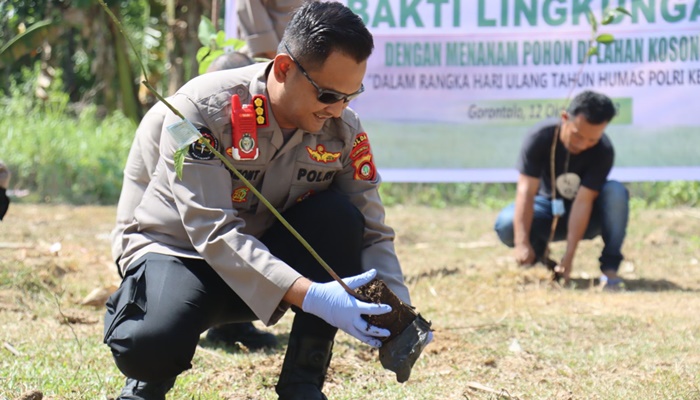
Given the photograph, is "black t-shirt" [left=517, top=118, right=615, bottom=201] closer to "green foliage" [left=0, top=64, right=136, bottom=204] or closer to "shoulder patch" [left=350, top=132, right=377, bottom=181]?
"shoulder patch" [left=350, top=132, right=377, bottom=181]

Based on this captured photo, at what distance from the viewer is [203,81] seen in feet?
8.18

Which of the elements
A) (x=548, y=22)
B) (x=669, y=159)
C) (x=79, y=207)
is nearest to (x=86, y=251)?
(x=79, y=207)

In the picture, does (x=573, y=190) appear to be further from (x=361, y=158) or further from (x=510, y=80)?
(x=361, y=158)

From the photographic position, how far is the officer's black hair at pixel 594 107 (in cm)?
482

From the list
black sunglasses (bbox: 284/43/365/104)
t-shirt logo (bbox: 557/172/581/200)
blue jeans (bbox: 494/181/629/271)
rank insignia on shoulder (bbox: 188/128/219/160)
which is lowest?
blue jeans (bbox: 494/181/629/271)

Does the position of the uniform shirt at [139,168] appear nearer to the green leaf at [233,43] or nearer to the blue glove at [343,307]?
the blue glove at [343,307]

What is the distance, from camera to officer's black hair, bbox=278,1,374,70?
7.66ft

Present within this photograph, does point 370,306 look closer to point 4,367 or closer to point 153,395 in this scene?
point 153,395

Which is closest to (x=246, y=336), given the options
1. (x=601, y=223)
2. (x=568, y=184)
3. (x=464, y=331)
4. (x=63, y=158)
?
(x=464, y=331)

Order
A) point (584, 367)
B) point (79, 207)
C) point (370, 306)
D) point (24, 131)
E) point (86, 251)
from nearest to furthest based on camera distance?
point (370, 306) → point (584, 367) → point (86, 251) → point (79, 207) → point (24, 131)

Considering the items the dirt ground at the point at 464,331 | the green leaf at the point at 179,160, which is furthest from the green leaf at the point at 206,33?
the green leaf at the point at 179,160

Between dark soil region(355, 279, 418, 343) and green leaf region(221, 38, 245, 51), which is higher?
green leaf region(221, 38, 245, 51)

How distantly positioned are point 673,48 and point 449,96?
4.61 ft

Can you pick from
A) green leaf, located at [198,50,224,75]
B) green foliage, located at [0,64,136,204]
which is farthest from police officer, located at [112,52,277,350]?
green foliage, located at [0,64,136,204]
